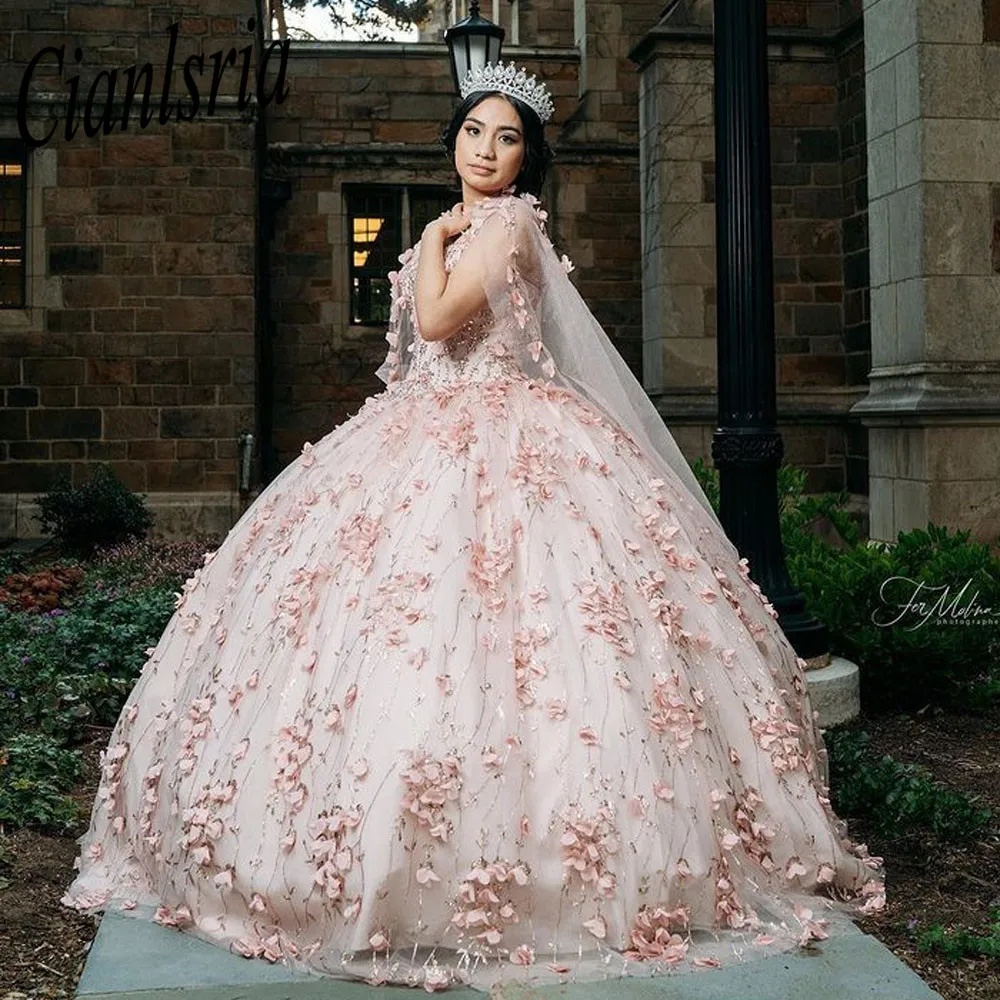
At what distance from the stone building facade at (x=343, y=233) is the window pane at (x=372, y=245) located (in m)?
0.03

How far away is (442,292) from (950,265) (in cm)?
425

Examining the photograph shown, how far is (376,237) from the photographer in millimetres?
15211

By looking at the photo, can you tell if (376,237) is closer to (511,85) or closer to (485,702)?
(511,85)

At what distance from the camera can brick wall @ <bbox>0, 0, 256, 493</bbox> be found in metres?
12.9

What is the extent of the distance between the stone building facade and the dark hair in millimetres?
3736

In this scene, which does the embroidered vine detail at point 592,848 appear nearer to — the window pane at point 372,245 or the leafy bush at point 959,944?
the leafy bush at point 959,944

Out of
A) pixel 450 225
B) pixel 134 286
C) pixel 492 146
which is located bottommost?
pixel 450 225

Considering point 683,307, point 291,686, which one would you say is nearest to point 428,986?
point 291,686

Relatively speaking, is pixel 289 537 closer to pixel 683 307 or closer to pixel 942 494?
pixel 942 494

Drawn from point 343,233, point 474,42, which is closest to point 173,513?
point 343,233

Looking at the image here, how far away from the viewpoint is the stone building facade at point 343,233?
1106 cm

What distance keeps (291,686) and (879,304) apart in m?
5.22

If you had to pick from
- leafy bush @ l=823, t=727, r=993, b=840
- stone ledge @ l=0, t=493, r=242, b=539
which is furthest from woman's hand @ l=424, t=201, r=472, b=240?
stone ledge @ l=0, t=493, r=242, b=539

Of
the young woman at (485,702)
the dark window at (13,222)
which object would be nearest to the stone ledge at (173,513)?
the dark window at (13,222)
